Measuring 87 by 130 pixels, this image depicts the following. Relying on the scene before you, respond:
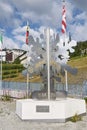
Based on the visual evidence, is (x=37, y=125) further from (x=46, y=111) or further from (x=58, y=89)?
(x=58, y=89)

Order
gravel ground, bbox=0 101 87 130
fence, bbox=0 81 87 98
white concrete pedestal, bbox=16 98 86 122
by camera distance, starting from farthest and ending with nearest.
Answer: fence, bbox=0 81 87 98
white concrete pedestal, bbox=16 98 86 122
gravel ground, bbox=0 101 87 130

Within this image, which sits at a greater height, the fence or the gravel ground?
the fence

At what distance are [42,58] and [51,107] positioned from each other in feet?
12.0

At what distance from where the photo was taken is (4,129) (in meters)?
14.1

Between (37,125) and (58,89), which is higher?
(58,89)

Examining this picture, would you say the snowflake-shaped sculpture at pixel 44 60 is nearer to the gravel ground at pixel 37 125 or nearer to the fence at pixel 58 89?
the gravel ground at pixel 37 125

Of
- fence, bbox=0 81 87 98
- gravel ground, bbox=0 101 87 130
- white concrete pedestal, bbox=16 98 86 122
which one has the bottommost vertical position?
gravel ground, bbox=0 101 87 130

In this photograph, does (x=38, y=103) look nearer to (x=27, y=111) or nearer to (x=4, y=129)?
(x=27, y=111)

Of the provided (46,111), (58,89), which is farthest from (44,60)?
(58,89)

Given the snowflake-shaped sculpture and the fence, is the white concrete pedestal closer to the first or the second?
the snowflake-shaped sculpture

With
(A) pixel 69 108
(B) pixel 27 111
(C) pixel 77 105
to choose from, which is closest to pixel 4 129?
(B) pixel 27 111

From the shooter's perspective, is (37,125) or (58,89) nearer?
(37,125)

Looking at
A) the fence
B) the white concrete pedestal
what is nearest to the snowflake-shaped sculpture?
the white concrete pedestal

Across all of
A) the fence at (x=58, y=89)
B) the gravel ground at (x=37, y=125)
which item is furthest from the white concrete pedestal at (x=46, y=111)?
the fence at (x=58, y=89)
